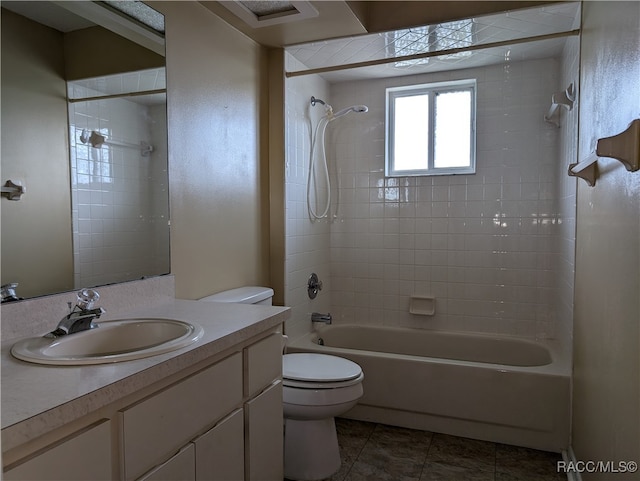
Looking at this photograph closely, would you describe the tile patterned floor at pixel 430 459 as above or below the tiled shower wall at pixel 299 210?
below

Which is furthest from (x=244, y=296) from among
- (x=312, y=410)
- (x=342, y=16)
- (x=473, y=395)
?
(x=342, y=16)

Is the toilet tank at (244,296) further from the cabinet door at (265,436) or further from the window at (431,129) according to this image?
the window at (431,129)

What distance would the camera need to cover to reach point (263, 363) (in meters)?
1.47

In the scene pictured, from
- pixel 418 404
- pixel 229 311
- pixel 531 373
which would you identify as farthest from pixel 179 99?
pixel 531 373

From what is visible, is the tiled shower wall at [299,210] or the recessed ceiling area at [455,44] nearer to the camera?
the recessed ceiling area at [455,44]

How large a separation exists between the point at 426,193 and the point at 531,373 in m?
1.46

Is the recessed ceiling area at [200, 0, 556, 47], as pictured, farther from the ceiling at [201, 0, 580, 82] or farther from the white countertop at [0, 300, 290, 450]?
the white countertop at [0, 300, 290, 450]

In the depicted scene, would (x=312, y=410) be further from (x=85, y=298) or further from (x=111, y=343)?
(x=85, y=298)

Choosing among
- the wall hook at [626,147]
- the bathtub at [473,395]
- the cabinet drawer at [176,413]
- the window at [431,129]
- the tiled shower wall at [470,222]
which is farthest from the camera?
the window at [431,129]

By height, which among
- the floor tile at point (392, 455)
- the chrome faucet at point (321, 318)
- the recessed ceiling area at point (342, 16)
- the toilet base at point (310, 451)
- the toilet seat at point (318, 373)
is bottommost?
the floor tile at point (392, 455)

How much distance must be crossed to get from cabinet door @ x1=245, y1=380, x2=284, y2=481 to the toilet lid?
445mm

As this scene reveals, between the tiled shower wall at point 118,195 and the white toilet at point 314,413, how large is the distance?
81 cm

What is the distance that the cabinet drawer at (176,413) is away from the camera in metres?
0.94

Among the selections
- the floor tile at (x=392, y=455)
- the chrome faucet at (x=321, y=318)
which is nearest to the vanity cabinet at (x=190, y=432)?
the floor tile at (x=392, y=455)
